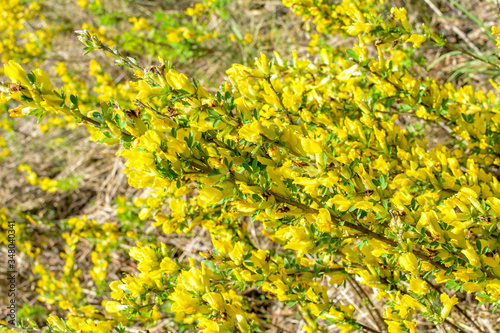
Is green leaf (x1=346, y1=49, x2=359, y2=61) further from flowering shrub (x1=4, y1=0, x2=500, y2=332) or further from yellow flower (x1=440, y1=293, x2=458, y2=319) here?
yellow flower (x1=440, y1=293, x2=458, y2=319)

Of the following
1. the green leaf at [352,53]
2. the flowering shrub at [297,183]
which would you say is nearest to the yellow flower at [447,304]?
the flowering shrub at [297,183]

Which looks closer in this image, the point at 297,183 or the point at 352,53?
the point at 297,183

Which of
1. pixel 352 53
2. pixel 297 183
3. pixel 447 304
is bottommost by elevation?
pixel 447 304

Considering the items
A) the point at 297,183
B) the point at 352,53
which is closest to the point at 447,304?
the point at 297,183

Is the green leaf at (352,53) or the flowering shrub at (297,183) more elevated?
the green leaf at (352,53)

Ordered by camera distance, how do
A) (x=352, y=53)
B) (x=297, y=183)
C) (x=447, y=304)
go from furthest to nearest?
(x=352, y=53), (x=447, y=304), (x=297, y=183)

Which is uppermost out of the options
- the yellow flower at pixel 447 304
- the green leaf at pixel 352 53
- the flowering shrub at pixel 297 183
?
the green leaf at pixel 352 53

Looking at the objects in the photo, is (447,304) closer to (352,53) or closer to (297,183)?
(297,183)

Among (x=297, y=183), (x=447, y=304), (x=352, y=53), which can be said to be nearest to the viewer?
(x=297, y=183)

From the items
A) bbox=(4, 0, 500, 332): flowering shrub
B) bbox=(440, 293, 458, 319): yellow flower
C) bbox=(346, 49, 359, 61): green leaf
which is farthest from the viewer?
bbox=(346, 49, 359, 61): green leaf

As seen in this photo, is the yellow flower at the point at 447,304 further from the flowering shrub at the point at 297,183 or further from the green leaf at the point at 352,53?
the green leaf at the point at 352,53

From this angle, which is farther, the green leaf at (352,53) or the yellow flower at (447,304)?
the green leaf at (352,53)

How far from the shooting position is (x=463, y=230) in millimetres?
1290

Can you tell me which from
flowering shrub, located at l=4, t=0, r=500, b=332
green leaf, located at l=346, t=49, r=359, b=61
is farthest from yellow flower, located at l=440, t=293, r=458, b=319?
green leaf, located at l=346, t=49, r=359, b=61
